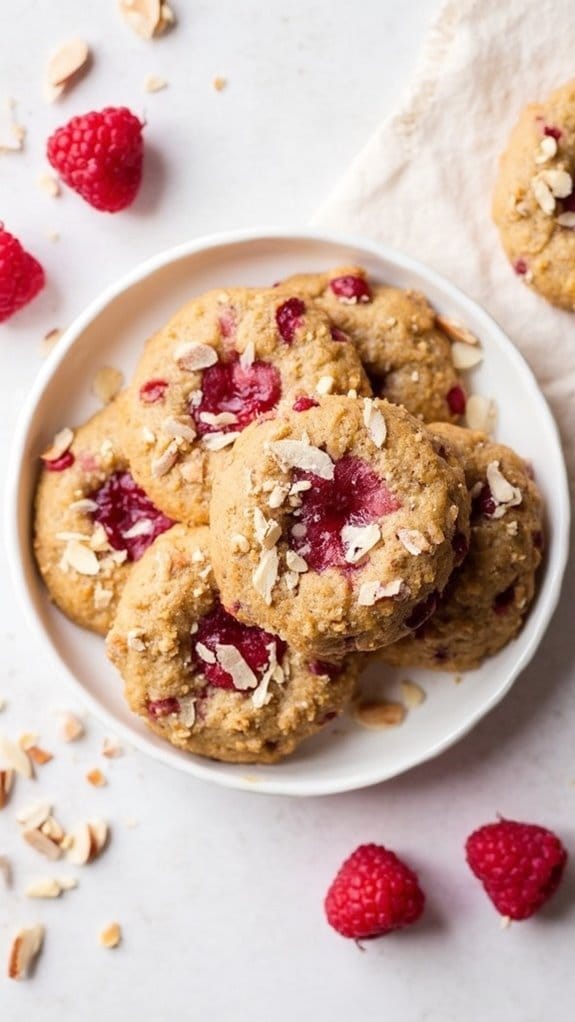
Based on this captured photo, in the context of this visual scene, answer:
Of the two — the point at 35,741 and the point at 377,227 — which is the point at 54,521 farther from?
the point at 377,227

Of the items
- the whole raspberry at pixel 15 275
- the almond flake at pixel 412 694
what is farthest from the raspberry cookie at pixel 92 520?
the almond flake at pixel 412 694

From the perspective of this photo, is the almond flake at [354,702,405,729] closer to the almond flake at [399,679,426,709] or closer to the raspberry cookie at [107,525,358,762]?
the almond flake at [399,679,426,709]

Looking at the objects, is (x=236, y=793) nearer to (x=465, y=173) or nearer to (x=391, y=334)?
(x=391, y=334)

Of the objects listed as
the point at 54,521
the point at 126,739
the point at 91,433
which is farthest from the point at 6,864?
the point at 91,433

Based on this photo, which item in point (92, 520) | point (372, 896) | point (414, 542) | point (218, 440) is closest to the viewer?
point (414, 542)

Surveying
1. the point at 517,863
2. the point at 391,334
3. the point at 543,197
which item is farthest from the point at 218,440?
the point at 517,863

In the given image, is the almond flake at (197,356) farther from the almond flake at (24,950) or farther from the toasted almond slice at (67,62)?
the almond flake at (24,950)
